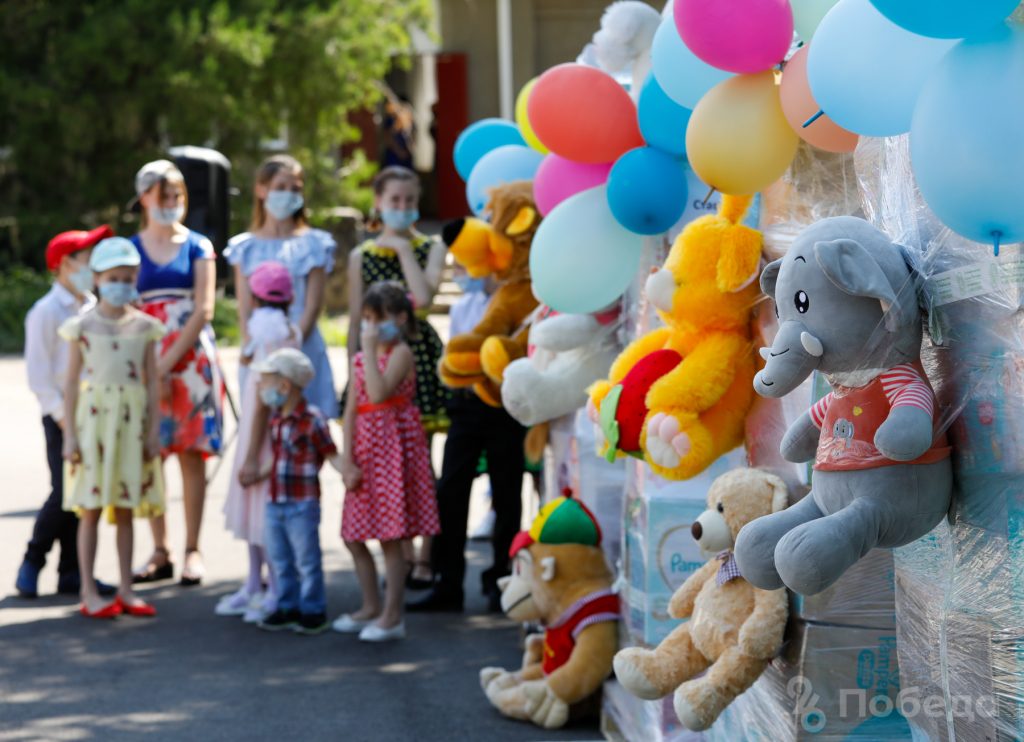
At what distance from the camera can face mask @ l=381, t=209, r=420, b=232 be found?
663 centimetres

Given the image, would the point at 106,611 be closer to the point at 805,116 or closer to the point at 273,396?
the point at 273,396

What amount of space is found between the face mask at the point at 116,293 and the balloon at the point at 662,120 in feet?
9.52

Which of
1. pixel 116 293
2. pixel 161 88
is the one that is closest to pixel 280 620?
pixel 116 293

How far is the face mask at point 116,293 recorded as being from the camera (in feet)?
20.4

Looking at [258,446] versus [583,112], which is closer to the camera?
[583,112]

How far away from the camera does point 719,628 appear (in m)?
3.41

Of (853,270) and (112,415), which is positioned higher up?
(853,270)

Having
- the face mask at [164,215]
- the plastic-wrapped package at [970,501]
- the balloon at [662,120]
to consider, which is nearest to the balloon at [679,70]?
the balloon at [662,120]

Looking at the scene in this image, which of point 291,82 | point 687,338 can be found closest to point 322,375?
point 687,338

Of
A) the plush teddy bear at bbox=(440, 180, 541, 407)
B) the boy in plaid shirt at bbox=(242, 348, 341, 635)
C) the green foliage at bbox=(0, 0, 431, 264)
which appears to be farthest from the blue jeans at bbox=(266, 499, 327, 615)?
the green foliage at bbox=(0, 0, 431, 264)

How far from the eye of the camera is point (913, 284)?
261cm

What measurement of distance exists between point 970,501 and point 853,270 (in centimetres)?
45

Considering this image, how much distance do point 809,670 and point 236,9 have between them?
16347mm

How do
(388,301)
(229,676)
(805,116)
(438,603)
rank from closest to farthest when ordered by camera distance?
(805,116) → (229,676) → (388,301) → (438,603)
